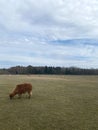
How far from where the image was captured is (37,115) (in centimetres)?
1257

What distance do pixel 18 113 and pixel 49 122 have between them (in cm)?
260

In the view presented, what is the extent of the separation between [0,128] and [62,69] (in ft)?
400

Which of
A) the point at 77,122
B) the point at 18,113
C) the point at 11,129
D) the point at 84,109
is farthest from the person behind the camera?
the point at 84,109

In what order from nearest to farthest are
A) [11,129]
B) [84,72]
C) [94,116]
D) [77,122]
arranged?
[11,129]
[77,122]
[94,116]
[84,72]

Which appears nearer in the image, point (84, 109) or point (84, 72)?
point (84, 109)

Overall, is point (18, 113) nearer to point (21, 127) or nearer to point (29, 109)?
point (29, 109)

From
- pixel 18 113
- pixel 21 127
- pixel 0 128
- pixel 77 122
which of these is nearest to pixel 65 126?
pixel 77 122

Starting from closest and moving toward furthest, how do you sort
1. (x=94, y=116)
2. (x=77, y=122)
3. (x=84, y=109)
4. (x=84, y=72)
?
(x=77, y=122) → (x=94, y=116) → (x=84, y=109) → (x=84, y=72)

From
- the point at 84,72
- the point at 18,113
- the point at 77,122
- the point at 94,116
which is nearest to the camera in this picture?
the point at 77,122

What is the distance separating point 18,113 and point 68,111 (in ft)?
8.83

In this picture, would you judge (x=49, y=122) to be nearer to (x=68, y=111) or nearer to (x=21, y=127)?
(x=21, y=127)

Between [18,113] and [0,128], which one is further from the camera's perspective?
[18,113]

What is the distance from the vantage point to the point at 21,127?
10.4 meters

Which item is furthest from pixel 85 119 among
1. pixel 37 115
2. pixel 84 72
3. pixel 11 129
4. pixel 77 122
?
pixel 84 72
